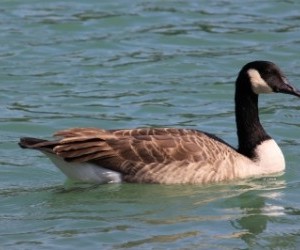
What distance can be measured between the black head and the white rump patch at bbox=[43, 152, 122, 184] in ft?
6.35

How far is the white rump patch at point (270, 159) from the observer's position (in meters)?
13.7

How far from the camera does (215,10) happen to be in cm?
2103

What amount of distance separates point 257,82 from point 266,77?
12 centimetres

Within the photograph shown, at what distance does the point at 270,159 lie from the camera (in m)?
13.7

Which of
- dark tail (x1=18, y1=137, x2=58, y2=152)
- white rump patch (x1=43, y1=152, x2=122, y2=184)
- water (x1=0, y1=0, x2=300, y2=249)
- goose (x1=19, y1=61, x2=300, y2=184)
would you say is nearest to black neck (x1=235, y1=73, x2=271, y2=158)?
goose (x1=19, y1=61, x2=300, y2=184)

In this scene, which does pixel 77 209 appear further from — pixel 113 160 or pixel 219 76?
pixel 219 76

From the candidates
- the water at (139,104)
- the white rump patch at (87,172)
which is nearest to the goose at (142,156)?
the white rump patch at (87,172)

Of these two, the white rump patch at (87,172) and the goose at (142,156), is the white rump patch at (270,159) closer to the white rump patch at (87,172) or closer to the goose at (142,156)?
the goose at (142,156)

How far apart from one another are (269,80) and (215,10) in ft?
24.5

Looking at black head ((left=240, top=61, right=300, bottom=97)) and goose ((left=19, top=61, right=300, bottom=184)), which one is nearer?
goose ((left=19, top=61, right=300, bottom=184))

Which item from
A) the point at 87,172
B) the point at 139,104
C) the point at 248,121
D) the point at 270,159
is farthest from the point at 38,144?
the point at 139,104

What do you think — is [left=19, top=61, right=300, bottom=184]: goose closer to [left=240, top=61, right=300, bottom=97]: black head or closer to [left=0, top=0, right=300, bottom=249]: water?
[left=0, top=0, right=300, bottom=249]: water

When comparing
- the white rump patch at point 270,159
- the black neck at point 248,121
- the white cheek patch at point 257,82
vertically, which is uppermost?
the white cheek patch at point 257,82

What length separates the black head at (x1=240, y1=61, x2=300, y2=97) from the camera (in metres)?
13.7
